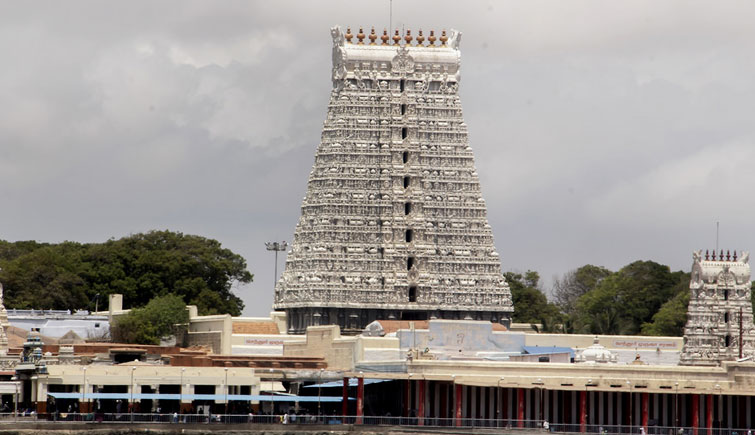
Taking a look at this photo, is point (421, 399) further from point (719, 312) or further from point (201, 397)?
point (719, 312)

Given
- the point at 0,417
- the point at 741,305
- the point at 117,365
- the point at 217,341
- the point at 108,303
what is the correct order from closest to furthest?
1. the point at 0,417
2. the point at 117,365
3. the point at 741,305
4. the point at 217,341
5. the point at 108,303

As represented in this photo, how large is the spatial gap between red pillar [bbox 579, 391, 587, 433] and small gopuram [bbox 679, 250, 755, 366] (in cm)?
2062

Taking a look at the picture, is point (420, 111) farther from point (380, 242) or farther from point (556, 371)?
point (556, 371)

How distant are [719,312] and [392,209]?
28630mm

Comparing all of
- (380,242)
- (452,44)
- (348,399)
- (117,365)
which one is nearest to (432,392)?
(348,399)

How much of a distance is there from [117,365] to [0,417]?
11470mm

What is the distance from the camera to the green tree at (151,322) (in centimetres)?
16850

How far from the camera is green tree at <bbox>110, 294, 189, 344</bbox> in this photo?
6634 inches

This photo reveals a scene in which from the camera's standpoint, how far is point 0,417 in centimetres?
13125

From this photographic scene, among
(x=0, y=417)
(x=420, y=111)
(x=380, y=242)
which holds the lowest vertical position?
(x=0, y=417)

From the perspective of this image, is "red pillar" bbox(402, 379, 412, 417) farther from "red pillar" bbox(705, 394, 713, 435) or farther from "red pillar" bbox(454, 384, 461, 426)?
"red pillar" bbox(705, 394, 713, 435)

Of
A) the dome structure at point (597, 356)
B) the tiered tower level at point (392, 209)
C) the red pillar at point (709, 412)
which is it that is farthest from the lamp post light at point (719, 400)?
the tiered tower level at point (392, 209)

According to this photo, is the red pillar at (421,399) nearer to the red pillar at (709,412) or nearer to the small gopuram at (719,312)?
the red pillar at (709,412)

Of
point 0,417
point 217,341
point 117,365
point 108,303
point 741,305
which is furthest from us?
point 108,303
